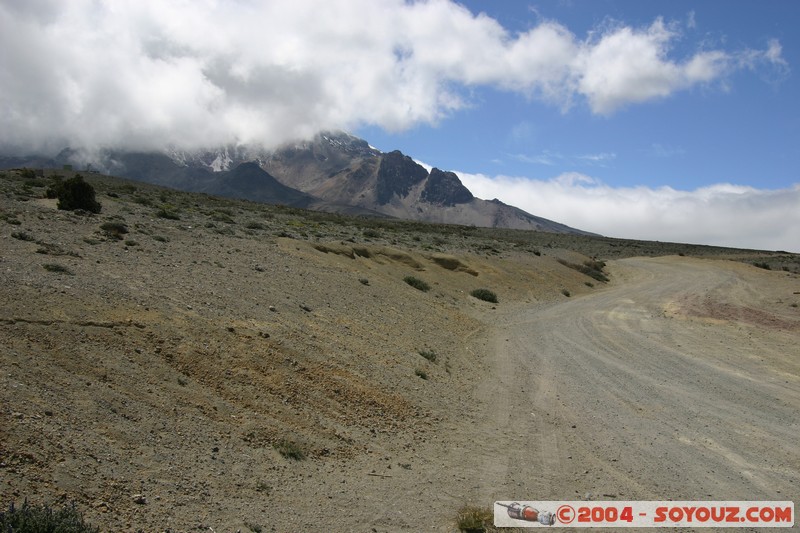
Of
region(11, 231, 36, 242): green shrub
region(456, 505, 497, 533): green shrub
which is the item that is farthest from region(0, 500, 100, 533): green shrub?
region(11, 231, 36, 242): green shrub

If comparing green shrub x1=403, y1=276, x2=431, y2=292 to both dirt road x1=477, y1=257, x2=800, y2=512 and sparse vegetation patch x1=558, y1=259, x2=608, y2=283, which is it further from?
sparse vegetation patch x1=558, y1=259, x2=608, y2=283

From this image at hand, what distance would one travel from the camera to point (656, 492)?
8.57 m

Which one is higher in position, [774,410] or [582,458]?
[774,410]

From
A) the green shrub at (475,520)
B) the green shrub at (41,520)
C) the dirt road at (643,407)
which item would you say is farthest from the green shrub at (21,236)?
the green shrub at (475,520)

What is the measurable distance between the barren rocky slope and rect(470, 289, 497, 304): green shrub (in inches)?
363

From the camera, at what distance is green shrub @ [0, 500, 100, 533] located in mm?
4953

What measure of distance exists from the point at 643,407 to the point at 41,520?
40.0 feet

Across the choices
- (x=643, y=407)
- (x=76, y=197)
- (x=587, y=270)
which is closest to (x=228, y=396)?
(x=643, y=407)

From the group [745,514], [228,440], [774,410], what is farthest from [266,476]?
[774,410]

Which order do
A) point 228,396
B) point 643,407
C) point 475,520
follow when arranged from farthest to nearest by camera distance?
1. point 643,407
2. point 228,396
3. point 475,520

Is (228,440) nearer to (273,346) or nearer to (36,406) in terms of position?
(36,406)

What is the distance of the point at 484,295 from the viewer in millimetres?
29641

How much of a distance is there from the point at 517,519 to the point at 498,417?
4.63 m

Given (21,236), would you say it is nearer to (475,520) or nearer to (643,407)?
(475,520)
